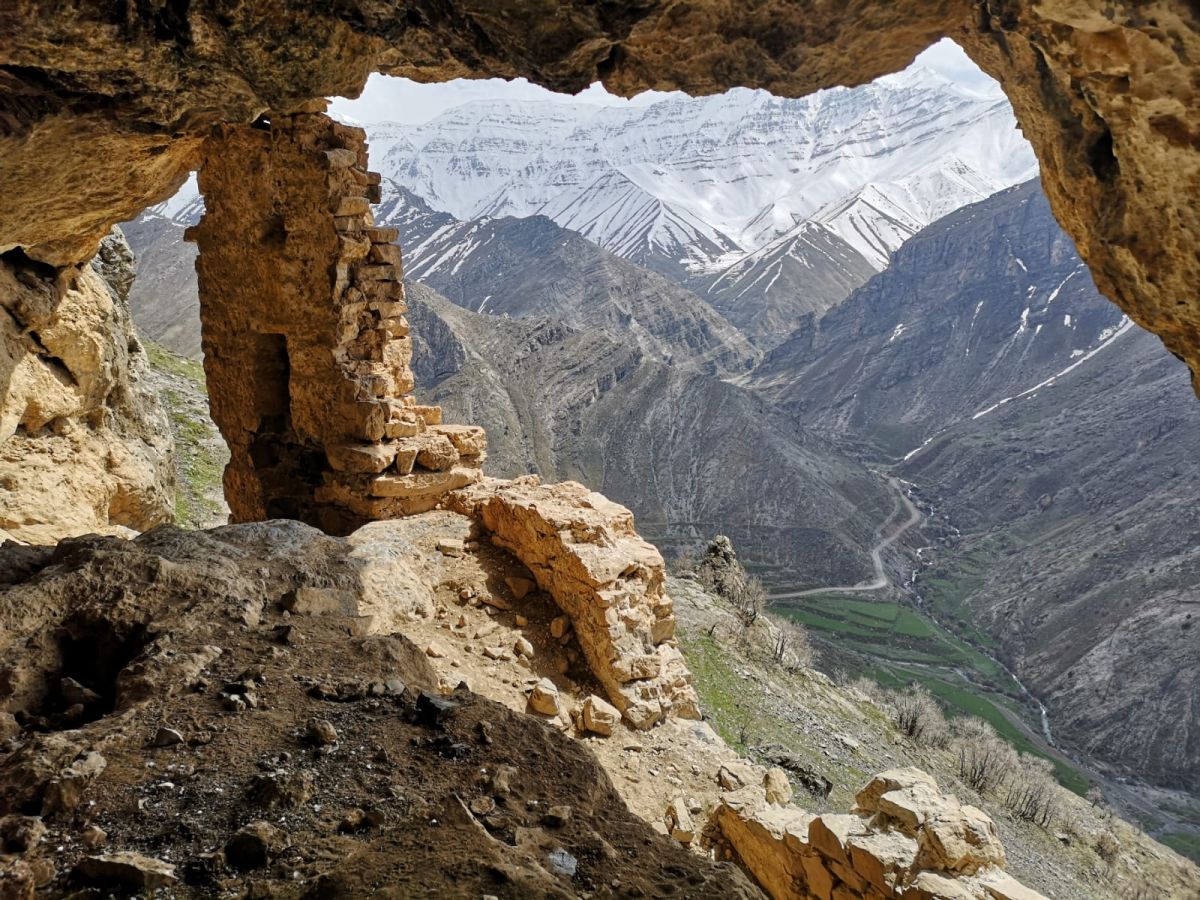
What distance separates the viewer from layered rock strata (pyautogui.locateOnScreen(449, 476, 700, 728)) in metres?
9.29

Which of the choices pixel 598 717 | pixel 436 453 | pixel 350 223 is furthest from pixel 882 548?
pixel 598 717

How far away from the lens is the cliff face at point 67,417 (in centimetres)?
1111

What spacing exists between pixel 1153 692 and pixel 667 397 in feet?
223

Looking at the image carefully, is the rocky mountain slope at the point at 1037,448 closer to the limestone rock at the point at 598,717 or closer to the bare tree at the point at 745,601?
the bare tree at the point at 745,601

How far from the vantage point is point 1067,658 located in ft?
209

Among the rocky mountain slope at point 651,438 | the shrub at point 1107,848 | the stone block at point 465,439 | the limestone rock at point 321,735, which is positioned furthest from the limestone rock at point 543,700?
the rocky mountain slope at point 651,438

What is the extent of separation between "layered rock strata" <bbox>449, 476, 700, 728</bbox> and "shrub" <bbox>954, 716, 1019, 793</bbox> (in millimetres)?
24789

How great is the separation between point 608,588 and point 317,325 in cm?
569

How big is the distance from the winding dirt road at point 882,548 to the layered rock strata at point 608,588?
2682 inches

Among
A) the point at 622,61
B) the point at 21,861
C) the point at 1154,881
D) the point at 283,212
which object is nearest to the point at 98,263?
the point at 283,212

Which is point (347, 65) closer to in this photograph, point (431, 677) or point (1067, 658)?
point (431, 677)

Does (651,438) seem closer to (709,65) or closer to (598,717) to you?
(598,717)

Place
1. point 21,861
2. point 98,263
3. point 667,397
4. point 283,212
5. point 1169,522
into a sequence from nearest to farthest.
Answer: point 21,861
point 283,212
point 98,263
point 1169,522
point 667,397

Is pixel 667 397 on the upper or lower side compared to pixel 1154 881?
upper
